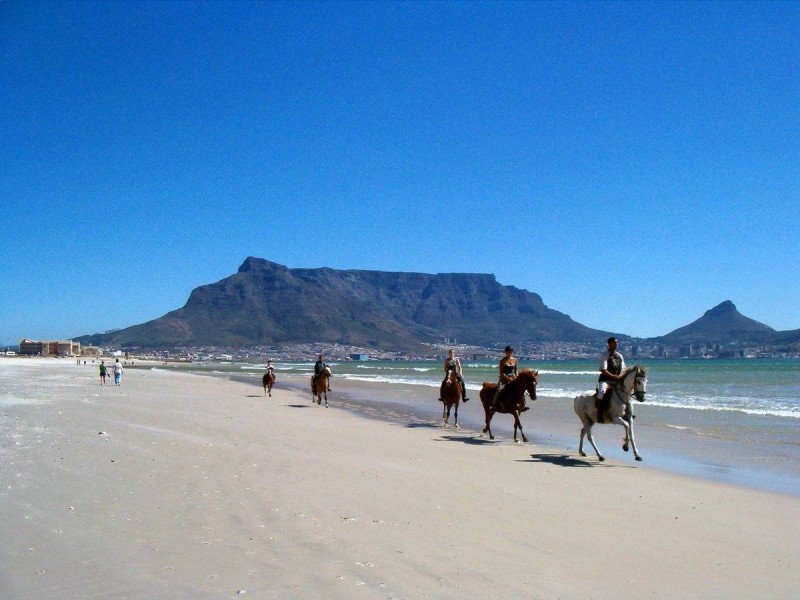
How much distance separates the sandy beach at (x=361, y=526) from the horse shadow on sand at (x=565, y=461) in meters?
0.09

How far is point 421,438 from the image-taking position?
15344 mm

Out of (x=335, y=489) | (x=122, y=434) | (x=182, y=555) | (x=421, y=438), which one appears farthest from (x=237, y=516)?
(x=421, y=438)

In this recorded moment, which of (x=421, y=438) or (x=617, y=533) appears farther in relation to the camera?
(x=421, y=438)

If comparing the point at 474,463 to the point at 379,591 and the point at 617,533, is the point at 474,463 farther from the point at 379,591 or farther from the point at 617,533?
the point at 379,591

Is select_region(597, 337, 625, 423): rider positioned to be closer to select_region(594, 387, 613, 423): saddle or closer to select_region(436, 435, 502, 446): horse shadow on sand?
select_region(594, 387, 613, 423): saddle

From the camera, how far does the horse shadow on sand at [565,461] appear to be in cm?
1177

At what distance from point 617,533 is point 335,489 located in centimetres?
357

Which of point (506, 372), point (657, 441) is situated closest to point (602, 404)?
point (506, 372)

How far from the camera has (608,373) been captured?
1236cm

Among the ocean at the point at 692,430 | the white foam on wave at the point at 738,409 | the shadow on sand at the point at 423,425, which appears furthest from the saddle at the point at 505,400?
the white foam on wave at the point at 738,409

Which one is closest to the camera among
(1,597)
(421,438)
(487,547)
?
(1,597)

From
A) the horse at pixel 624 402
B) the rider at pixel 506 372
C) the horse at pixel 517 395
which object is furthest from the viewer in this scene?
the rider at pixel 506 372

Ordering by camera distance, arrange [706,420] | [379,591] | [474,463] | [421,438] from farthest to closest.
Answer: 1. [706,420]
2. [421,438]
3. [474,463]
4. [379,591]

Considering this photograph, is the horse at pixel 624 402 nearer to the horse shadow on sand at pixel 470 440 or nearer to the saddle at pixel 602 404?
the saddle at pixel 602 404
